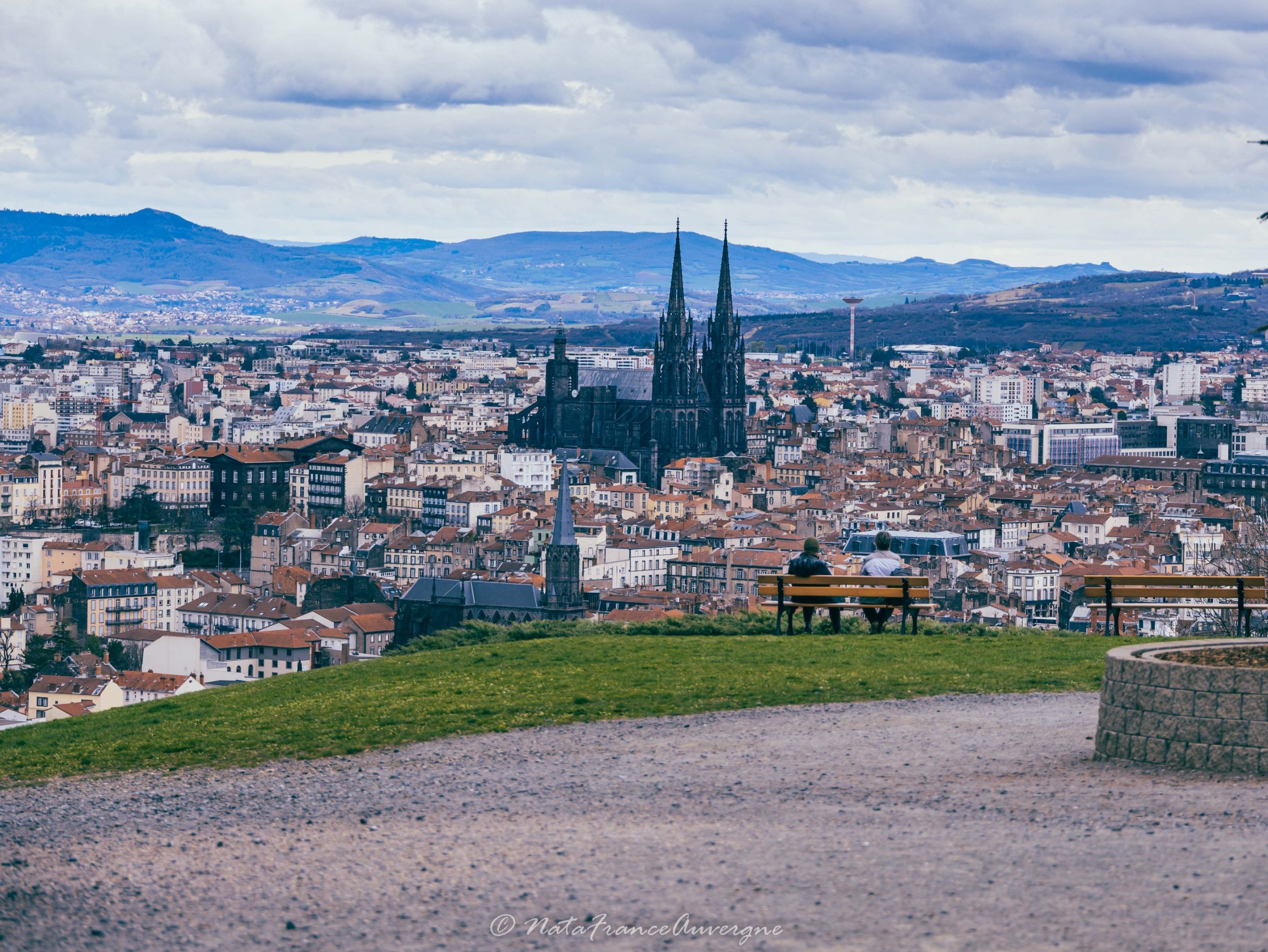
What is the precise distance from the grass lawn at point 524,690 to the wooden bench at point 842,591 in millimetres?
318

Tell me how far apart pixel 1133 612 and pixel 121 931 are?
106 feet

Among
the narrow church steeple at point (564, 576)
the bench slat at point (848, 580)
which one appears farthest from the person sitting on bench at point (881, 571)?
the narrow church steeple at point (564, 576)

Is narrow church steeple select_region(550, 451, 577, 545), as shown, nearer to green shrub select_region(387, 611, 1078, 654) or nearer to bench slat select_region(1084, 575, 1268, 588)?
green shrub select_region(387, 611, 1078, 654)

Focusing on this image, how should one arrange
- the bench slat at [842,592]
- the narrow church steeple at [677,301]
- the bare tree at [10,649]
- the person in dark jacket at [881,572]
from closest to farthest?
1. the bench slat at [842,592]
2. the person in dark jacket at [881,572]
3. the bare tree at [10,649]
4. the narrow church steeple at [677,301]

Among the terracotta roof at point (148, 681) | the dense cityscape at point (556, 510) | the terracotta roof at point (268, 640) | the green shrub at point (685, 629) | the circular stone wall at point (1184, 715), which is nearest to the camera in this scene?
the circular stone wall at point (1184, 715)

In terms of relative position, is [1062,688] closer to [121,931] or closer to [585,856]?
[585,856]

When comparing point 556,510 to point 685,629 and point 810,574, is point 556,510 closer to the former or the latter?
point 685,629

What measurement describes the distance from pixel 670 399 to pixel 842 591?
9537 cm

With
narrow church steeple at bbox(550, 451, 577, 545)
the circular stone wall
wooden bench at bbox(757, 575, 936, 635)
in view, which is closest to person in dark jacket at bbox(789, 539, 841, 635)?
wooden bench at bbox(757, 575, 936, 635)

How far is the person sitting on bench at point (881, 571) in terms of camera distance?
18141 millimetres

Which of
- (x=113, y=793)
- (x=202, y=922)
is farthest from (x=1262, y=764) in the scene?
(x=113, y=793)

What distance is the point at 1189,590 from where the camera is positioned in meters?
Result: 17.3

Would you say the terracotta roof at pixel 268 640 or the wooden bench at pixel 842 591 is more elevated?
the wooden bench at pixel 842 591

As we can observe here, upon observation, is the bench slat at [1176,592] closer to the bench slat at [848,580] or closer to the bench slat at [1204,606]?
the bench slat at [1204,606]
